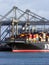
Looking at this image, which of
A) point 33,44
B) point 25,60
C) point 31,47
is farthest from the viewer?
point 31,47

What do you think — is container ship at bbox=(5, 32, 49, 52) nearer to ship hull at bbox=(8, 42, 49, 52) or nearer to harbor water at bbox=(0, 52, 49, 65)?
ship hull at bbox=(8, 42, 49, 52)

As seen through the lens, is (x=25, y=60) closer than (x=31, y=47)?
Yes

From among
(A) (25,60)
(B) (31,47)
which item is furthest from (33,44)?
(A) (25,60)

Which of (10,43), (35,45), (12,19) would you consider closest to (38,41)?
(35,45)

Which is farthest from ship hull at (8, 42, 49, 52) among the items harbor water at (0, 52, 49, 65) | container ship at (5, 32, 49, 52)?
harbor water at (0, 52, 49, 65)

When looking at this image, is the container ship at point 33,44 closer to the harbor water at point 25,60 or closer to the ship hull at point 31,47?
the ship hull at point 31,47

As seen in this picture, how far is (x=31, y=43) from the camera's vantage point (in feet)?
404

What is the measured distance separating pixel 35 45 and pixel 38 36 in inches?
98.9

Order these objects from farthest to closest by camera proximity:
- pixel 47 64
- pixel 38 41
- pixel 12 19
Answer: pixel 12 19 < pixel 38 41 < pixel 47 64

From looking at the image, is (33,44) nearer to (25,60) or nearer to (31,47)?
(31,47)

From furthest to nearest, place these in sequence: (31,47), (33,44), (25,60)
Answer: (31,47)
(33,44)
(25,60)

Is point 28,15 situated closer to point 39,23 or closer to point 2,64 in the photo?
point 39,23

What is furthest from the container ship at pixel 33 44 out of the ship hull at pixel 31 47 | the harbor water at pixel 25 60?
the harbor water at pixel 25 60

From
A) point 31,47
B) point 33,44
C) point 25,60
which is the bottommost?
point 25,60
